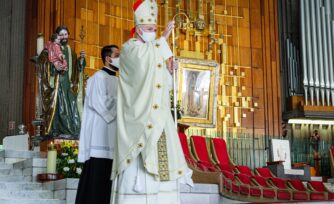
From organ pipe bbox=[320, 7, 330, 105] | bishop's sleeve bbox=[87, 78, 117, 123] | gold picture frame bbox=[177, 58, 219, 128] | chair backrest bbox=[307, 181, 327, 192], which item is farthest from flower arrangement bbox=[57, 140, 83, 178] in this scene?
organ pipe bbox=[320, 7, 330, 105]

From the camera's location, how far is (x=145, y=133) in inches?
175

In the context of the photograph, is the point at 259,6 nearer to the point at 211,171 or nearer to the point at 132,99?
the point at 211,171

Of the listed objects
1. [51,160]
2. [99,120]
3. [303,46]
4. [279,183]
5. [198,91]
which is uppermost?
[303,46]

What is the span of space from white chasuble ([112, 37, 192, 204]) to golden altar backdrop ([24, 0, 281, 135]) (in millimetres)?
8066

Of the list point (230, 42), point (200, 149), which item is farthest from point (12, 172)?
point (230, 42)

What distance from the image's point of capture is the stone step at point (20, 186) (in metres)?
7.16

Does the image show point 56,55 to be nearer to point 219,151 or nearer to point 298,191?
point 219,151

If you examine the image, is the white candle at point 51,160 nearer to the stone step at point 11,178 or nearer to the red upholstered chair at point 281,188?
the stone step at point 11,178

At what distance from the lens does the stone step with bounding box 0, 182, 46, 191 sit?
716 cm

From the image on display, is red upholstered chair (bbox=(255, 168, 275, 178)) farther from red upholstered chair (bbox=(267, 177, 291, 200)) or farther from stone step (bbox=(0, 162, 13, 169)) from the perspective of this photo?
stone step (bbox=(0, 162, 13, 169))

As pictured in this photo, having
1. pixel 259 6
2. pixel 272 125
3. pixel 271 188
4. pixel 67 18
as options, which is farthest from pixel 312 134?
pixel 67 18

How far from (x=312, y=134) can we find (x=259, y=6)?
319 cm

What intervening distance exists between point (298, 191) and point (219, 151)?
211 cm

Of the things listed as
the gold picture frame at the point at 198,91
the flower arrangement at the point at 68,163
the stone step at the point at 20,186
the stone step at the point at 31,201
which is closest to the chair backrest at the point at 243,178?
the flower arrangement at the point at 68,163
